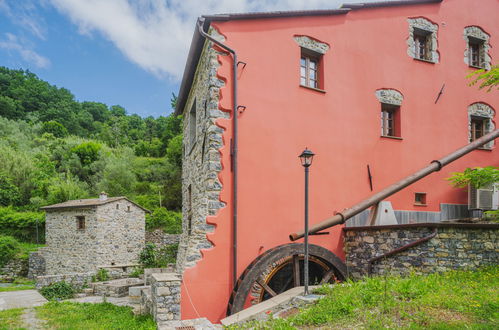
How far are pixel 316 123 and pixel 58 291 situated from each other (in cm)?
1049

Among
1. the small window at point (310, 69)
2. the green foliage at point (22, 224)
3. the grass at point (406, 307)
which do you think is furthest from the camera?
the green foliage at point (22, 224)

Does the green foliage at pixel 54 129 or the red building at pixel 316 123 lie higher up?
the green foliage at pixel 54 129

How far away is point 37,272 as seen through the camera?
61.4 feet

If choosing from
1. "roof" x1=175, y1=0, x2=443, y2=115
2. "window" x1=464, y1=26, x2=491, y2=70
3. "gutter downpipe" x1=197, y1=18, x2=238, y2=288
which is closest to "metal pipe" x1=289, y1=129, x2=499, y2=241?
"gutter downpipe" x1=197, y1=18, x2=238, y2=288

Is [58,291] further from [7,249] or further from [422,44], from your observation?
[422,44]

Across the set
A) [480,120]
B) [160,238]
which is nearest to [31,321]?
[160,238]

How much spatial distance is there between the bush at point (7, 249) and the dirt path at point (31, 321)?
14141 millimetres

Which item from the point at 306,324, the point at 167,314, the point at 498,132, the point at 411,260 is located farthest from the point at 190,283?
the point at 498,132

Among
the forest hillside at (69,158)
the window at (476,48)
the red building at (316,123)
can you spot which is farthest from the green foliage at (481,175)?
the forest hillside at (69,158)

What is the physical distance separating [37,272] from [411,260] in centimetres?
1996

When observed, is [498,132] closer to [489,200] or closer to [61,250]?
[489,200]

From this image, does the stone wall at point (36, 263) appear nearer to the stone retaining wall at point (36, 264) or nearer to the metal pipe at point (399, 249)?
the stone retaining wall at point (36, 264)

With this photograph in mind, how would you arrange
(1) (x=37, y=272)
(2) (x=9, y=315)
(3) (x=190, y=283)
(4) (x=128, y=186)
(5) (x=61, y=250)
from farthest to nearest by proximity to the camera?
(4) (x=128, y=186), (1) (x=37, y=272), (5) (x=61, y=250), (2) (x=9, y=315), (3) (x=190, y=283)

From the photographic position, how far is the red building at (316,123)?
6.61 meters
